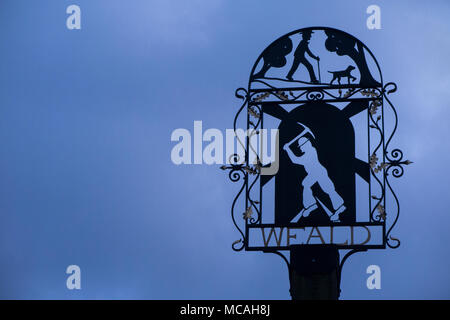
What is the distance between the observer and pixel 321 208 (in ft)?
35.0

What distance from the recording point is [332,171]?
35.5 feet

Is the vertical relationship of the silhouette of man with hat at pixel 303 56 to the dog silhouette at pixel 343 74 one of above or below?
above

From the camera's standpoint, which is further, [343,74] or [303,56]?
[303,56]

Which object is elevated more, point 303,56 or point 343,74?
point 303,56

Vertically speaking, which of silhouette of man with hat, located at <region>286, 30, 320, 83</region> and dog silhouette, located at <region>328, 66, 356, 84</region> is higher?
silhouette of man with hat, located at <region>286, 30, 320, 83</region>

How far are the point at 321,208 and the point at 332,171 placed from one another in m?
0.54
